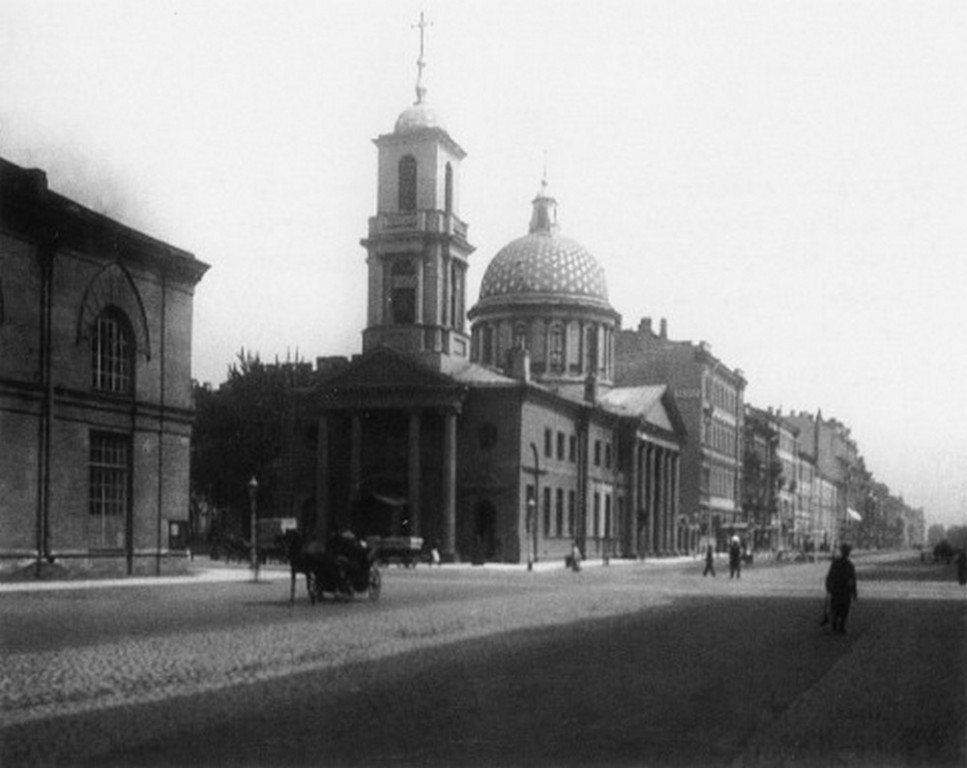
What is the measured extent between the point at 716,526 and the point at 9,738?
102m

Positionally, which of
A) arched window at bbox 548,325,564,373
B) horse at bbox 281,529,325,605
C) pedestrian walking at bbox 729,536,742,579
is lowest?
pedestrian walking at bbox 729,536,742,579

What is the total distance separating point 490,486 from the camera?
66.8m

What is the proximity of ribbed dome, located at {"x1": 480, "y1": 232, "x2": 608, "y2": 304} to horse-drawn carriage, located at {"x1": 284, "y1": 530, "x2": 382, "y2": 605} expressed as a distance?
56.1 meters

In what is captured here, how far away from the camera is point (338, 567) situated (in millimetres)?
29562

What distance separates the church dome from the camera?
85.6 metres

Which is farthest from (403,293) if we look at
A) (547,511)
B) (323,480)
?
(547,511)

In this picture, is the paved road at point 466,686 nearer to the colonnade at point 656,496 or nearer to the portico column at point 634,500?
the portico column at point 634,500

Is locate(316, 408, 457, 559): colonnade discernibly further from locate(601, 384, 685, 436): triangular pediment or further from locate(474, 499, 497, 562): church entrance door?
locate(601, 384, 685, 436): triangular pediment

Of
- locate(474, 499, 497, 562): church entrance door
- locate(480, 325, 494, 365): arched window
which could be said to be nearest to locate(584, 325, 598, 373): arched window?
locate(480, 325, 494, 365): arched window

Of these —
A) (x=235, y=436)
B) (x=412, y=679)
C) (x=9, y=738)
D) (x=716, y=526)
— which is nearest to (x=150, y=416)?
Answer: (x=412, y=679)

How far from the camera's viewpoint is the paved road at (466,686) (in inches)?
419

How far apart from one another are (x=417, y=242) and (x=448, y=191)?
11.5 feet

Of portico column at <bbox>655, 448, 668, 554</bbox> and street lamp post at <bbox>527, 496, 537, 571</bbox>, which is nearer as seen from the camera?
street lamp post at <bbox>527, 496, 537, 571</bbox>

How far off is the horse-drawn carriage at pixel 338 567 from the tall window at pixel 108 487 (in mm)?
10345
